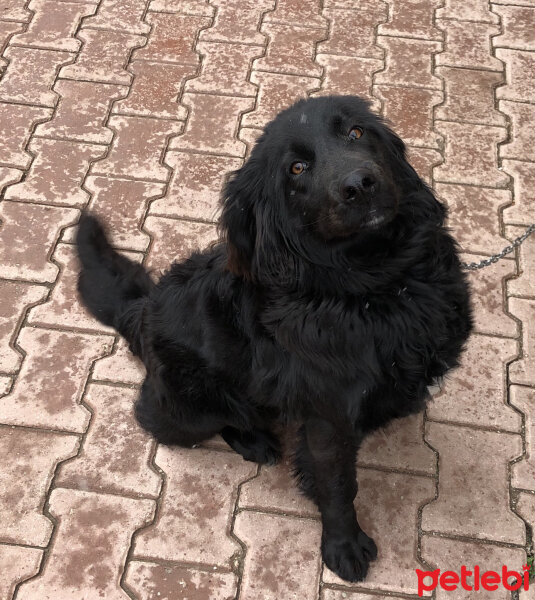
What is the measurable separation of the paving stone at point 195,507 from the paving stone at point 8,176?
1717mm

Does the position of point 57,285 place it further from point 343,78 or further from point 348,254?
point 343,78

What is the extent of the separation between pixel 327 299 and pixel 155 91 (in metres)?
2.47

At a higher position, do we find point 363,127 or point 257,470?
point 363,127

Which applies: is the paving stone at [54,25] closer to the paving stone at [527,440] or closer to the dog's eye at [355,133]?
the dog's eye at [355,133]

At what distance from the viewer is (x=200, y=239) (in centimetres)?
363

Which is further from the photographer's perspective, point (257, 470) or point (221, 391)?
point (257, 470)

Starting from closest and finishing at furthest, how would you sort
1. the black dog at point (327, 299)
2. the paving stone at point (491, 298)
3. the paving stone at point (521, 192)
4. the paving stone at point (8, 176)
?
the black dog at point (327, 299) → the paving stone at point (491, 298) → the paving stone at point (521, 192) → the paving stone at point (8, 176)

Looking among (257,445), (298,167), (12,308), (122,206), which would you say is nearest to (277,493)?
(257,445)

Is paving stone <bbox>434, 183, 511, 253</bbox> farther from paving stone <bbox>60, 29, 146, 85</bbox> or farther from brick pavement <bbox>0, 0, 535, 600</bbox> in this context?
paving stone <bbox>60, 29, 146, 85</bbox>

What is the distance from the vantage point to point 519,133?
4.09m

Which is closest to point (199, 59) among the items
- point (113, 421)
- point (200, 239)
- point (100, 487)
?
point (200, 239)

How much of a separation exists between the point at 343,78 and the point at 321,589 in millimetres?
2890

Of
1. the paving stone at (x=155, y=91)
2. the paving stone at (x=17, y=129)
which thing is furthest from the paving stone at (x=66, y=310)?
the paving stone at (x=155, y=91)

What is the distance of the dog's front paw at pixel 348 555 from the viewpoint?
104 inches
